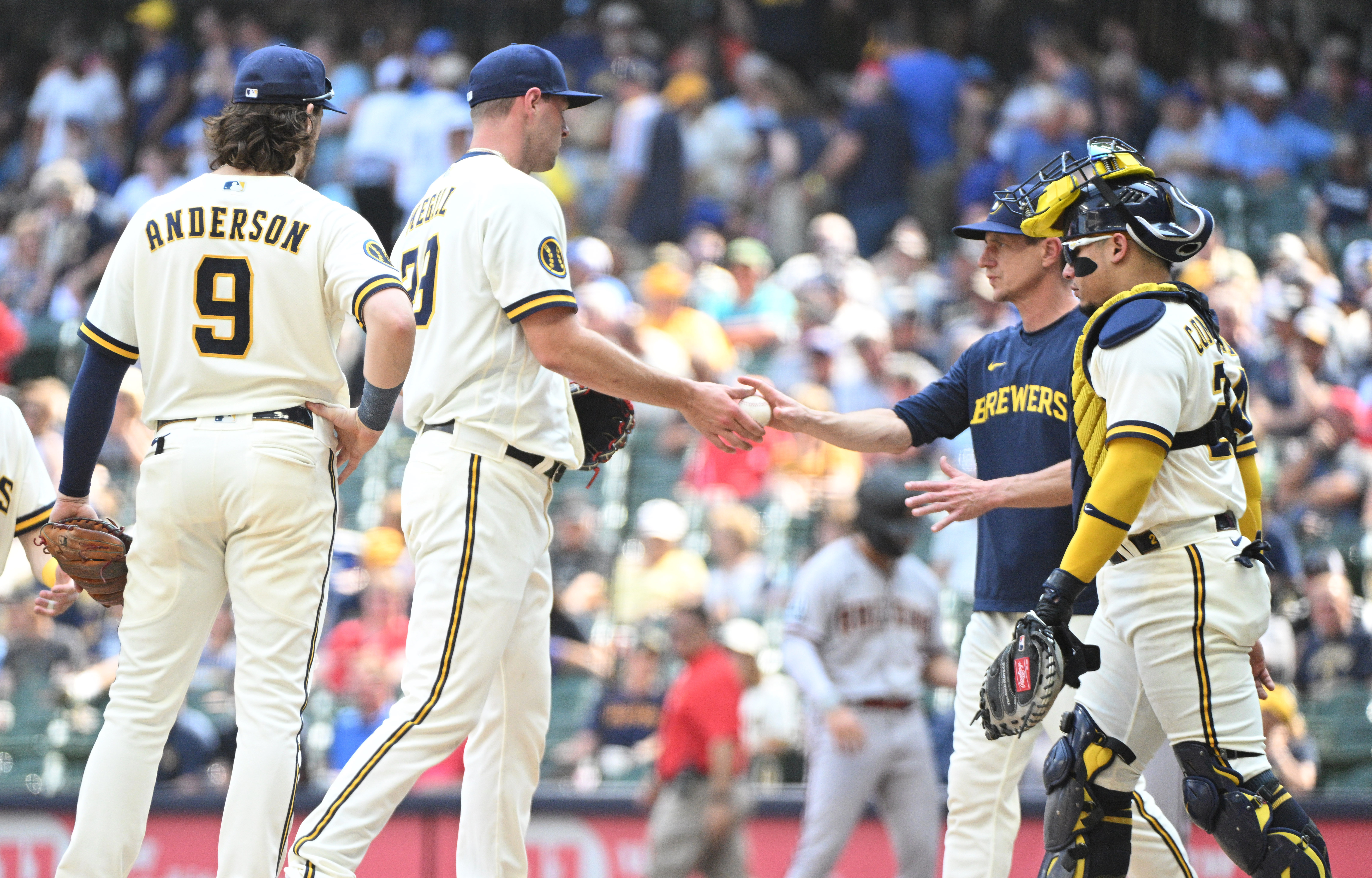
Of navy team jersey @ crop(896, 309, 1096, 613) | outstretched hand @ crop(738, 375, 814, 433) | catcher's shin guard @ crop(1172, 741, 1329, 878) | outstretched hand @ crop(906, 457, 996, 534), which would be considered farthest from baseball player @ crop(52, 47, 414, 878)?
catcher's shin guard @ crop(1172, 741, 1329, 878)

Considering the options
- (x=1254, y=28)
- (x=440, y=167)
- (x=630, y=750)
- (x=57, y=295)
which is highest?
(x=1254, y=28)

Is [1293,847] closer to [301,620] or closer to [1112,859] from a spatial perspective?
[1112,859]

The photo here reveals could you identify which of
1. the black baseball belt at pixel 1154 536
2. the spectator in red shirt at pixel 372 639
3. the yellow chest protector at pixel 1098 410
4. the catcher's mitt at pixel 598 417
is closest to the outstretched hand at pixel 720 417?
the catcher's mitt at pixel 598 417

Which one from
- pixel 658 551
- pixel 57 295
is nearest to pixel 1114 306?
pixel 658 551

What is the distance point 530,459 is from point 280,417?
2.34 feet

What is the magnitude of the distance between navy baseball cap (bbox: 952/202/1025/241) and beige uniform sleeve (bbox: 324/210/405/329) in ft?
6.25

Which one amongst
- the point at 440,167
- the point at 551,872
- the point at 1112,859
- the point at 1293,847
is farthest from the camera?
the point at 440,167

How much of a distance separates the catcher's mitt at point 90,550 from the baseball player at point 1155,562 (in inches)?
100.0

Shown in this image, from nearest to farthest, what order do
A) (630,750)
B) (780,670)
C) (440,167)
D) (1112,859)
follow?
(1112,859) → (630,750) → (780,670) → (440,167)

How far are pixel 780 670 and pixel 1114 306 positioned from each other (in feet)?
17.6

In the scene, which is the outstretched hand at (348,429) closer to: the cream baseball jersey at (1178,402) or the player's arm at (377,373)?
the player's arm at (377,373)

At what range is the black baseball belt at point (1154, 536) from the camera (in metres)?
4.26

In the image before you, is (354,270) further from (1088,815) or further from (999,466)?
(1088,815)

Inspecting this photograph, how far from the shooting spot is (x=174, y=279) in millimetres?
4363
